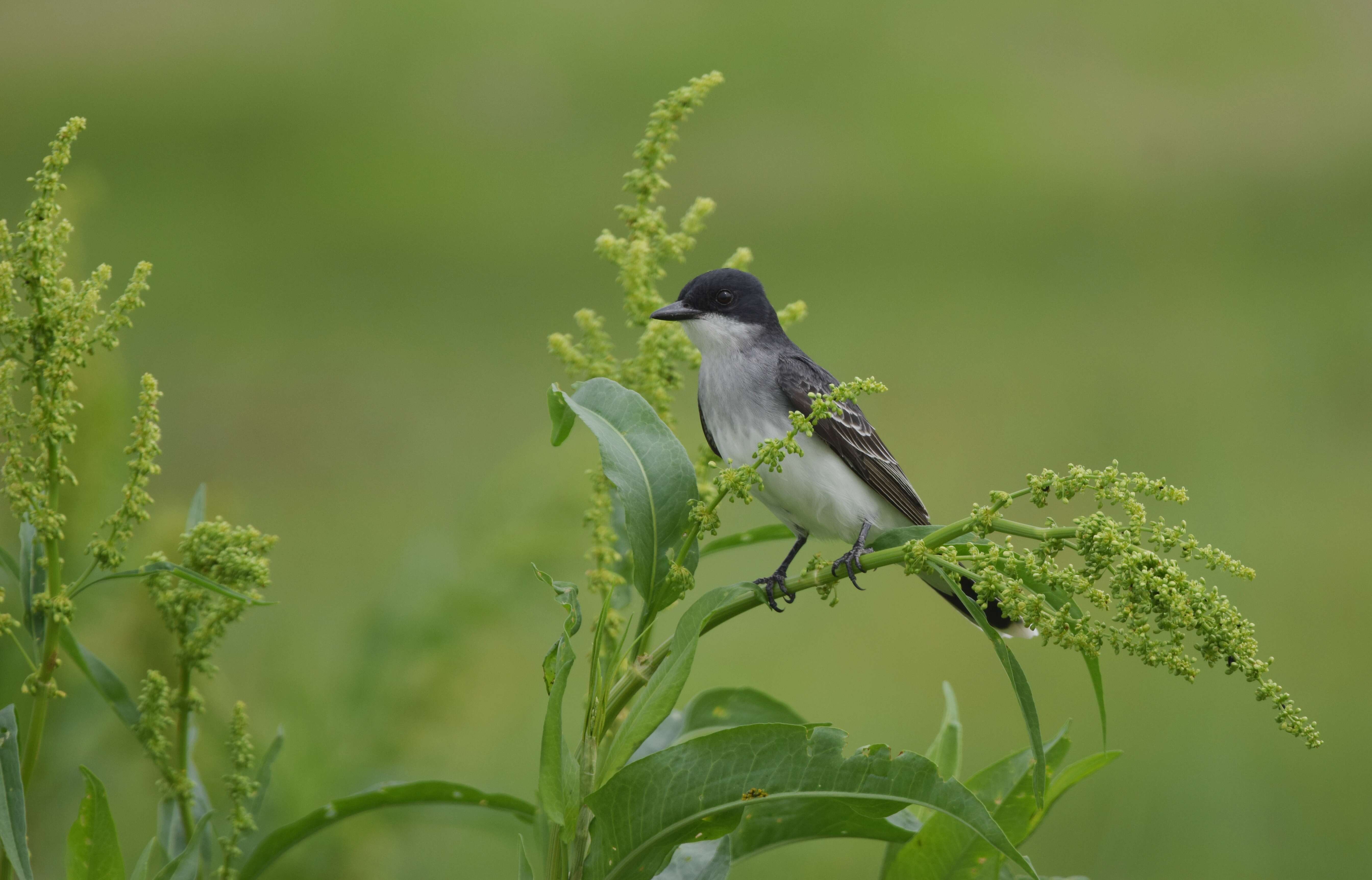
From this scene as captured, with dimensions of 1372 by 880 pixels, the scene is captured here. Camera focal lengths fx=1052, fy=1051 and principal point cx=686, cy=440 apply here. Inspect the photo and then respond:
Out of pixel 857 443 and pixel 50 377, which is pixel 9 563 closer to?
pixel 50 377

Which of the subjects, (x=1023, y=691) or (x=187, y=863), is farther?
(x=187, y=863)

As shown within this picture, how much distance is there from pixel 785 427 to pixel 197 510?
935 millimetres

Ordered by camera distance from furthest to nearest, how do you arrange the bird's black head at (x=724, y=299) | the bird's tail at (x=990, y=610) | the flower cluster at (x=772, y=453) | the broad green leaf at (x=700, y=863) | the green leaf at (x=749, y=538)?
the bird's black head at (x=724, y=299), the bird's tail at (x=990, y=610), the green leaf at (x=749, y=538), the broad green leaf at (x=700, y=863), the flower cluster at (x=772, y=453)

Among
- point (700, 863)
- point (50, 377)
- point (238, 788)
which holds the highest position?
point (50, 377)

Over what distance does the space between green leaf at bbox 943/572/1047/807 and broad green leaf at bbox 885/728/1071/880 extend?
136 millimetres

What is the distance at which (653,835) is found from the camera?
30.9 inches

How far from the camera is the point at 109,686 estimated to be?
3.09ft

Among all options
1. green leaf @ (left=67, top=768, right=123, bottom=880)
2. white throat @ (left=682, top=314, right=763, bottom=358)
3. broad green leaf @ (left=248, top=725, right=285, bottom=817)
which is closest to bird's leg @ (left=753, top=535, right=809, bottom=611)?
white throat @ (left=682, top=314, right=763, bottom=358)

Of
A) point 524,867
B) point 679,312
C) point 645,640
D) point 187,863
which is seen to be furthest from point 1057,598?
point 679,312

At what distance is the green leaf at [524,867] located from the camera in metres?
0.81

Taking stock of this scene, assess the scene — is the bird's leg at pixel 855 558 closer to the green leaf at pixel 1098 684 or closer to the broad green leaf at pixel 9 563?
the green leaf at pixel 1098 684

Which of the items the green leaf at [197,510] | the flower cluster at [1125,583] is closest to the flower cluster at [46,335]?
the green leaf at [197,510]

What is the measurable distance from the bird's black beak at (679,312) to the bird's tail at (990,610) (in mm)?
557

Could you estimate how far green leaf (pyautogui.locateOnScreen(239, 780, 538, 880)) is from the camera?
35.6 inches
